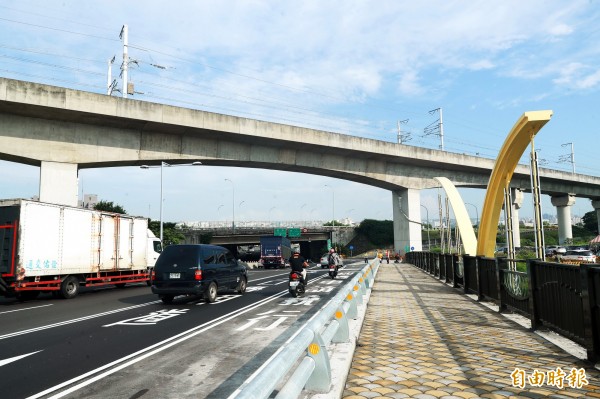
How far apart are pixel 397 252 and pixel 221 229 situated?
29.7 metres

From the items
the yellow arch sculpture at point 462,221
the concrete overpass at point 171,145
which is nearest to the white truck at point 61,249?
the concrete overpass at point 171,145

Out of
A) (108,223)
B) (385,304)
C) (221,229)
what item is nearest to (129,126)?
(108,223)

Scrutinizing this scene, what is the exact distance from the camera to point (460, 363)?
17.9 ft

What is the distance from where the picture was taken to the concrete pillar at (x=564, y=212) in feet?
191

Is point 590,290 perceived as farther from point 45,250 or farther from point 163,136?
point 163,136

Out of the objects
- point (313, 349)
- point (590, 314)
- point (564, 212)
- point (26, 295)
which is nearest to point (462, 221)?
point (590, 314)

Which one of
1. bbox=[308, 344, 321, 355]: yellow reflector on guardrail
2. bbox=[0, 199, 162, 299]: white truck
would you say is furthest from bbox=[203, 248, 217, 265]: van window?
bbox=[308, 344, 321, 355]: yellow reflector on guardrail

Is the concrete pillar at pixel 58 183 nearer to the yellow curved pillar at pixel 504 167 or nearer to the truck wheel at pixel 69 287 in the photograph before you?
the truck wheel at pixel 69 287

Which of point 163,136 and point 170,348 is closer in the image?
point 170,348

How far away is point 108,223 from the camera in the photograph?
709 inches

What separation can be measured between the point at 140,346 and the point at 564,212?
68306mm

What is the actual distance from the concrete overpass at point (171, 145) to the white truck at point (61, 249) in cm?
455

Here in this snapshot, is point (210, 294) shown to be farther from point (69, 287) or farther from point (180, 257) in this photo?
point (69, 287)

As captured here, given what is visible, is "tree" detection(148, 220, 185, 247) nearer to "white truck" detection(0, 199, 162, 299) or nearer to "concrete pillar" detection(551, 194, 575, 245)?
"white truck" detection(0, 199, 162, 299)
